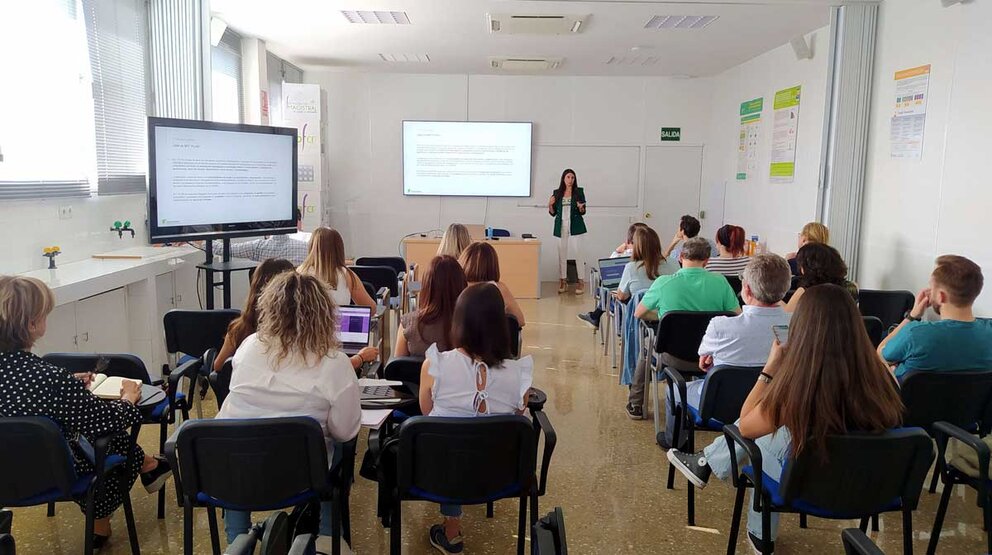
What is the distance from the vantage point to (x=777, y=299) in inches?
123

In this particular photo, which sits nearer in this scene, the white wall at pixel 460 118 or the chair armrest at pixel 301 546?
the chair armrest at pixel 301 546

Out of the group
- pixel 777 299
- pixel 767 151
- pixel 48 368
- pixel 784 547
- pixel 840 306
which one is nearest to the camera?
pixel 840 306

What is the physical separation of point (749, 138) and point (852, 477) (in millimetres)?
7226

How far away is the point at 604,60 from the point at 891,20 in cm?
378

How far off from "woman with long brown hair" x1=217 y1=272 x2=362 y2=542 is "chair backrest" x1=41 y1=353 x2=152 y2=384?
828 mm

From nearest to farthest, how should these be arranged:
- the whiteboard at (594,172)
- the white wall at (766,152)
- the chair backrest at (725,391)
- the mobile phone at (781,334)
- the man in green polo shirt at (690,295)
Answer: the mobile phone at (781,334)
the chair backrest at (725,391)
the man in green polo shirt at (690,295)
the white wall at (766,152)
the whiteboard at (594,172)

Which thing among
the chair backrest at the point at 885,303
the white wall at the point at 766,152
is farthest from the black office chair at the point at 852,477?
the white wall at the point at 766,152

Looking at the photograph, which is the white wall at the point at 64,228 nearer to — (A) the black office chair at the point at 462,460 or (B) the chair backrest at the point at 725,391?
(A) the black office chair at the point at 462,460

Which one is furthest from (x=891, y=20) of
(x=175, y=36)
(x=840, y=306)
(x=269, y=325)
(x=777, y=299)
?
(x=175, y=36)

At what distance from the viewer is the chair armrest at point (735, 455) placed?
2258mm

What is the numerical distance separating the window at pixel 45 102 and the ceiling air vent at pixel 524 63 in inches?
202

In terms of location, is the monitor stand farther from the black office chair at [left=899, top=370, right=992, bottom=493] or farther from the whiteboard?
the whiteboard

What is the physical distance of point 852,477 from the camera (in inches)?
85.0

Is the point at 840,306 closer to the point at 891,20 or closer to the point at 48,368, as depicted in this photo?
the point at 48,368
